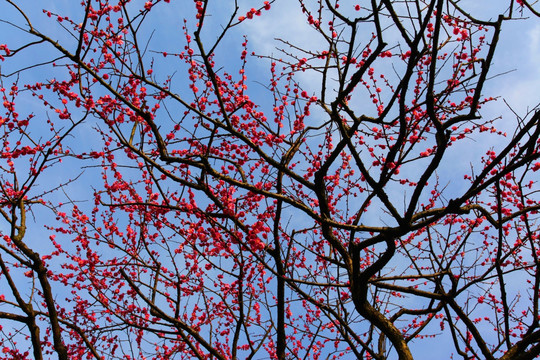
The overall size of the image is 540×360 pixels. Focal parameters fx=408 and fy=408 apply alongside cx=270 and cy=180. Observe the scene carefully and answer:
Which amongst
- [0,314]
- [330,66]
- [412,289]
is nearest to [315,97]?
[330,66]

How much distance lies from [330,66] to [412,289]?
3.53 m

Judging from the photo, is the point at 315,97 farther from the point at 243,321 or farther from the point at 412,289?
the point at 243,321

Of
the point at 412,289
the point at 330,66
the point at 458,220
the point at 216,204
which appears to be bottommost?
the point at 412,289

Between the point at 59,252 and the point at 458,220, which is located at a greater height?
the point at 59,252

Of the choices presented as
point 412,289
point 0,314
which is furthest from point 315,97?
point 0,314

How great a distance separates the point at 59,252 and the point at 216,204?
445 cm

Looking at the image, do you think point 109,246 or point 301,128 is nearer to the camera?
point 301,128

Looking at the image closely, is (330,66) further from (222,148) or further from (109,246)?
(109,246)

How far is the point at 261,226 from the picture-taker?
675 cm

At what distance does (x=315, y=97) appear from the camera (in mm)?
6539

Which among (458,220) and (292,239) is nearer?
(292,239)

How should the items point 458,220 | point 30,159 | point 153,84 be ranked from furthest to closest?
1. point 458,220
2. point 30,159
3. point 153,84

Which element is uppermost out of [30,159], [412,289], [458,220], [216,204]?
[30,159]

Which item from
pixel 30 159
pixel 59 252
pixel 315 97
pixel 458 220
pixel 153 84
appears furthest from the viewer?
pixel 59 252
